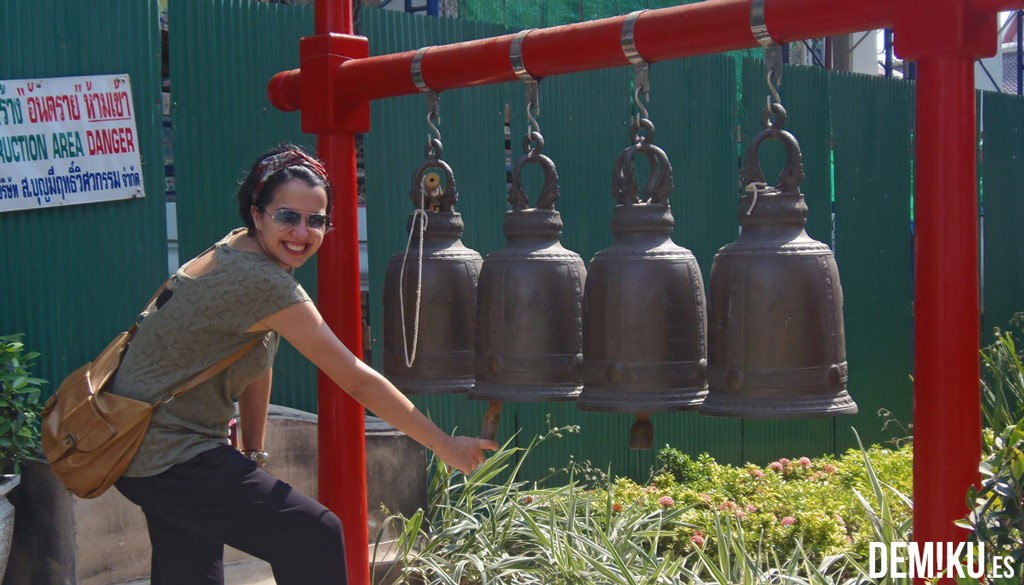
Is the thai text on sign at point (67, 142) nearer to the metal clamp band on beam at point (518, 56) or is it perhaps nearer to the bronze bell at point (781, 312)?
the metal clamp band on beam at point (518, 56)

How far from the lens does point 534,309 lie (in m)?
3.09

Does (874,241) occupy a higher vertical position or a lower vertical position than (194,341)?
higher

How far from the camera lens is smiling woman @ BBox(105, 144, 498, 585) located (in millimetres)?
2854

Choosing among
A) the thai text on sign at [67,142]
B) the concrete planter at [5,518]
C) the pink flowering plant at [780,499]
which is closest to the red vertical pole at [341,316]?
the concrete planter at [5,518]

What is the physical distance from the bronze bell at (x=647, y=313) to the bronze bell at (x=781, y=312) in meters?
0.14

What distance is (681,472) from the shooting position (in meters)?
6.35

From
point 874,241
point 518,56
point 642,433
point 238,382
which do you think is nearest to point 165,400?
point 238,382

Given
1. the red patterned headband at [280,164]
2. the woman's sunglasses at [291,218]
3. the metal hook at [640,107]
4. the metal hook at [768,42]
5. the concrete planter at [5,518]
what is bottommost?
the concrete planter at [5,518]

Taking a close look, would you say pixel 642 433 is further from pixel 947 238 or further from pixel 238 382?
pixel 238 382

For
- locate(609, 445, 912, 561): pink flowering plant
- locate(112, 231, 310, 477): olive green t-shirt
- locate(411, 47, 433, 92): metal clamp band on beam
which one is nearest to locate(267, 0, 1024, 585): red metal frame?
locate(411, 47, 433, 92): metal clamp band on beam

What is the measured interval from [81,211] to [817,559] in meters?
3.34

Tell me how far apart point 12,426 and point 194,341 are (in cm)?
160

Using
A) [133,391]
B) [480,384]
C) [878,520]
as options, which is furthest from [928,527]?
[133,391]

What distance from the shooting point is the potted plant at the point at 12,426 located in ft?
13.3
